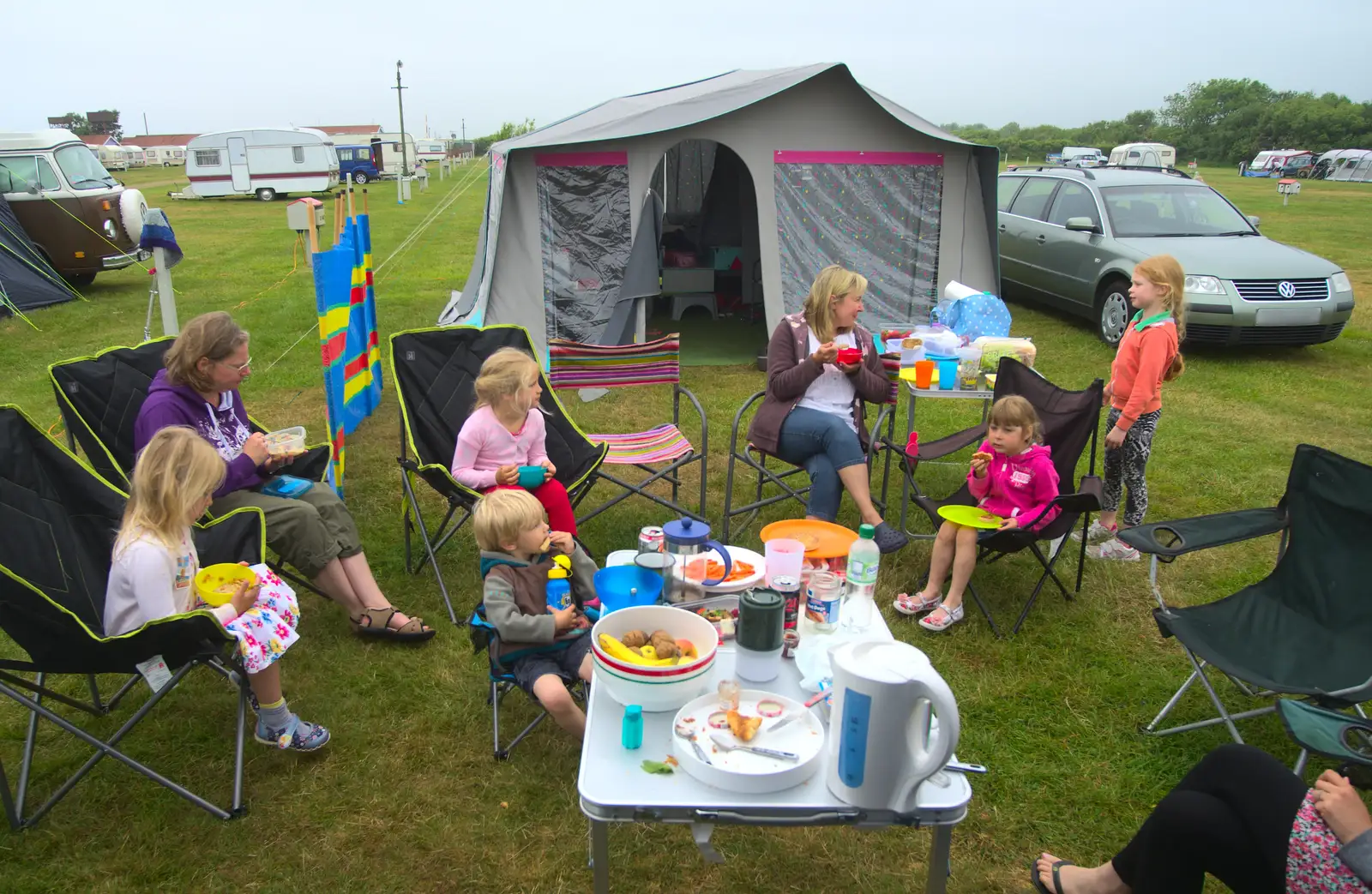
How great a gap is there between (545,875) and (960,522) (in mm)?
1847

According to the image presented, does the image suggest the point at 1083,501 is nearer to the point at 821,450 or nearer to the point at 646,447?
the point at 821,450

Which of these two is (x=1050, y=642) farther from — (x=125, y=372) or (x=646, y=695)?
(x=125, y=372)

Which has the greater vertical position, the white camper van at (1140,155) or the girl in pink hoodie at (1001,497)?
the white camper van at (1140,155)

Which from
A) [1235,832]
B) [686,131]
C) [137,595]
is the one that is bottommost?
[1235,832]

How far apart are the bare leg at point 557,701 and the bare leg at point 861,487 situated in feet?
5.49

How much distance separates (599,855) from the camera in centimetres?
171

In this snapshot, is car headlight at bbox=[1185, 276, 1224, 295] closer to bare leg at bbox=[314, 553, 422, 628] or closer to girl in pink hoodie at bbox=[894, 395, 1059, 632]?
girl in pink hoodie at bbox=[894, 395, 1059, 632]

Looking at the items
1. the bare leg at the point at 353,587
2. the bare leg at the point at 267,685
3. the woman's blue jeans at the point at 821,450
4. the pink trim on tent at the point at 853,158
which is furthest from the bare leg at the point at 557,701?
the pink trim on tent at the point at 853,158

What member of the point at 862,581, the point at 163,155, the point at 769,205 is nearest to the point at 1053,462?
the point at 862,581

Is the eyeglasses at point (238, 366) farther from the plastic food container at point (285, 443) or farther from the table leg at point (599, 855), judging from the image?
the table leg at point (599, 855)

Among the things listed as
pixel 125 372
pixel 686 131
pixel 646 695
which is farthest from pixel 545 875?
pixel 686 131

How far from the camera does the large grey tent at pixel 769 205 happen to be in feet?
21.2

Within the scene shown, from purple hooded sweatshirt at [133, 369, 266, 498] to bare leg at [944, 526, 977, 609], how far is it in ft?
8.43

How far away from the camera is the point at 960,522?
3.16 meters
